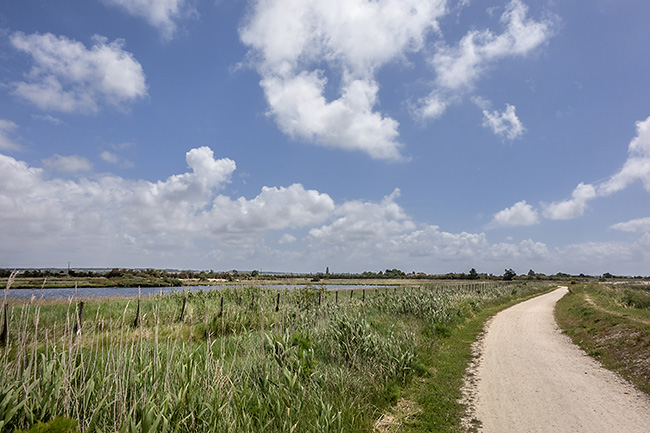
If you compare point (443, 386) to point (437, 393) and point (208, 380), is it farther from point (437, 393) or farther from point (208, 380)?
point (208, 380)

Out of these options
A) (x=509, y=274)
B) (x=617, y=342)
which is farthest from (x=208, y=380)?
(x=509, y=274)

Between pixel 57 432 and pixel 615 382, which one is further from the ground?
pixel 57 432

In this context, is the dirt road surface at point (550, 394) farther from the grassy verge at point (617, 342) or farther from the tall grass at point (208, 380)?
the tall grass at point (208, 380)

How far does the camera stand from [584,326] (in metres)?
15.8

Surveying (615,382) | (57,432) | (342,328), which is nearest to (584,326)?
(615,382)

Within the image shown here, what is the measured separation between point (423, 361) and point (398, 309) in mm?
6541

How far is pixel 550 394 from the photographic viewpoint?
7.84 m

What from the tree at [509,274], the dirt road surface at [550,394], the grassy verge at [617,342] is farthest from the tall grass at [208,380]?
the tree at [509,274]

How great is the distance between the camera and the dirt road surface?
6301mm

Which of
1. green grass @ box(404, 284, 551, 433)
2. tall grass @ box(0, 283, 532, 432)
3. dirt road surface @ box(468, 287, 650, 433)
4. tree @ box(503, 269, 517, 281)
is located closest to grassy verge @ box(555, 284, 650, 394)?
dirt road surface @ box(468, 287, 650, 433)

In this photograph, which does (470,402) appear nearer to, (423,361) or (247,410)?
(423,361)

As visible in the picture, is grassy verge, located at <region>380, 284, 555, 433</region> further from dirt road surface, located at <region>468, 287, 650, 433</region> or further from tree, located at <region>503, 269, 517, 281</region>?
tree, located at <region>503, 269, 517, 281</region>

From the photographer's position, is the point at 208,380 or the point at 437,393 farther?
the point at 437,393

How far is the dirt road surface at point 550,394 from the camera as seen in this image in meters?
6.30
